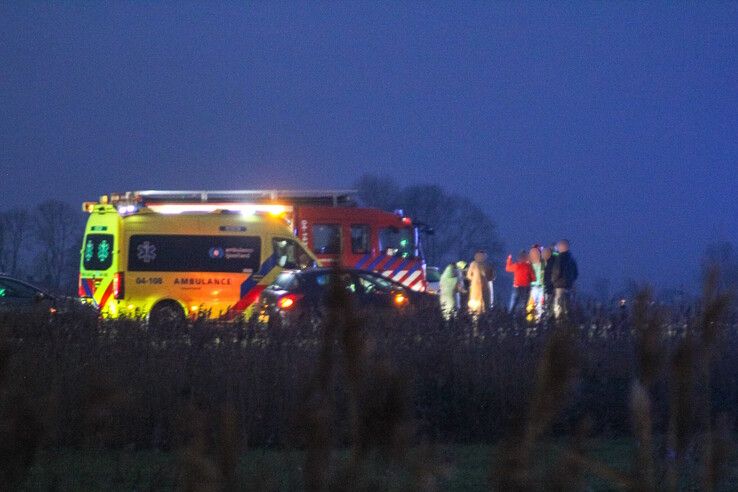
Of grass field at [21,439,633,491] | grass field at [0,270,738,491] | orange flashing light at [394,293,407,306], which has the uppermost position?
orange flashing light at [394,293,407,306]

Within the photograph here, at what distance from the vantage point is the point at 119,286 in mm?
22734

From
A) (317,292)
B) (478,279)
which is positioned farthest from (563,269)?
(317,292)

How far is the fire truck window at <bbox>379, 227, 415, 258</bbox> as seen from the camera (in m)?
26.5

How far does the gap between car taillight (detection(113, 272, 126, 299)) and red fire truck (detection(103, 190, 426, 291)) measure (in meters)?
2.64

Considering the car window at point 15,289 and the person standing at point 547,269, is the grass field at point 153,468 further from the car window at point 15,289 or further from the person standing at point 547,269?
the car window at point 15,289

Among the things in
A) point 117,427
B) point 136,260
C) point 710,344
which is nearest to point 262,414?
point 117,427

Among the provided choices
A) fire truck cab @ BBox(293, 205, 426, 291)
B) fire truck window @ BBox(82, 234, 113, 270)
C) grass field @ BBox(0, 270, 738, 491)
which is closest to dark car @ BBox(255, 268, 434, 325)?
grass field @ BBox(0, 270, 738, 491)

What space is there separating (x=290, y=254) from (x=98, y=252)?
12.2 feet

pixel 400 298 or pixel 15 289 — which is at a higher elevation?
pixel 15 289

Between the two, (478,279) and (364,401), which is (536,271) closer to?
(478,279)

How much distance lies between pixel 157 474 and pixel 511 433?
5.50 meters

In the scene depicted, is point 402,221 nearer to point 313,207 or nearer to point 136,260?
point 313,207

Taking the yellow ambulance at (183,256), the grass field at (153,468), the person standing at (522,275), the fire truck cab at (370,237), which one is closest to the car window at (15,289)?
the yellow ambulance at (183,256)

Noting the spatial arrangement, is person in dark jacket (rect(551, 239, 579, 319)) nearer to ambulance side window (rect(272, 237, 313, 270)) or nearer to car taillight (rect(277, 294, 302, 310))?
car taillight (rect(277, 294, 302, 310))
